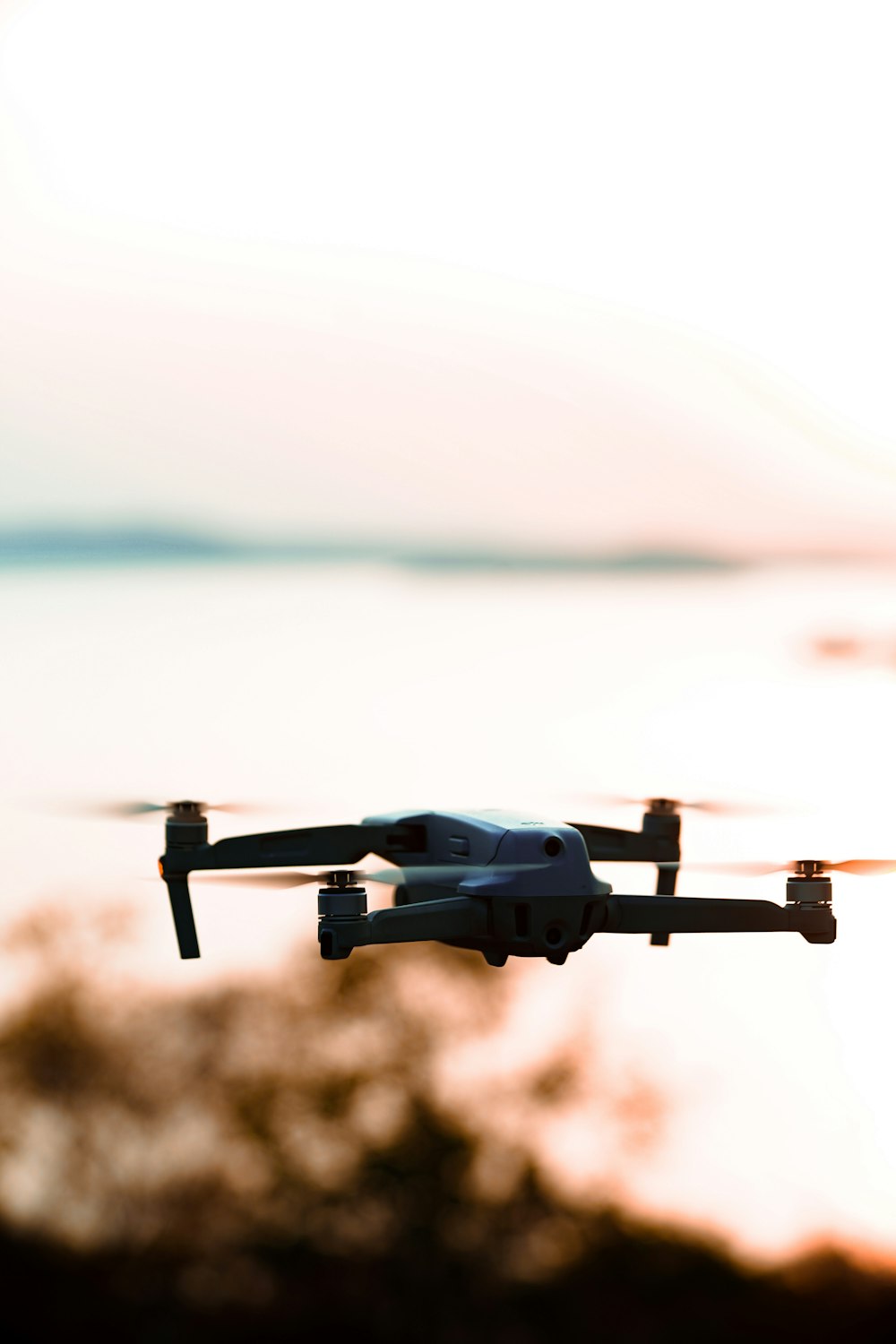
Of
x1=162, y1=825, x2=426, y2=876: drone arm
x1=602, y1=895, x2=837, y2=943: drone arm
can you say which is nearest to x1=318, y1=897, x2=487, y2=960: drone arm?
x1=602, y1=895, x2=837, y2=943: drone arm

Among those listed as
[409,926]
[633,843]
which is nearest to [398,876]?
[409,926]

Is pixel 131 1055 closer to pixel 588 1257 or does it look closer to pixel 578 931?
pixel 588 1257

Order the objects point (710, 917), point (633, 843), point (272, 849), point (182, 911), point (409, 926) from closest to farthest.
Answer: point (409, 926) → point (710, 917) → point (272, 849) → point (182, 911) → point (633, 843)

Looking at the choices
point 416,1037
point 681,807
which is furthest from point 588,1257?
point 681,807

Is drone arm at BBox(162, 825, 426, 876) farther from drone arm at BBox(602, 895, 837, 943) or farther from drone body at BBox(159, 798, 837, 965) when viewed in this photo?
drone arm at BBox(602, 895, 837, 943)

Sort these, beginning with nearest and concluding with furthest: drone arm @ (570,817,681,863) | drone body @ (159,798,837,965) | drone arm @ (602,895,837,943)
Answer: drone body @ (159,798,837,965), drone arm @ (602,895,837,943), drone arm @ (570,817,681,863)

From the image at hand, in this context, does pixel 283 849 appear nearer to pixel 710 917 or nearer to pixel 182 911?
pixel 182 911

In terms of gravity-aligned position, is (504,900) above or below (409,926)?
above

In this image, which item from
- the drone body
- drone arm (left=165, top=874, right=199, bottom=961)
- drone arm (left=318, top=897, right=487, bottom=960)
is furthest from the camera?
drone arm (left=165, top=874, right=199, bottom=961)

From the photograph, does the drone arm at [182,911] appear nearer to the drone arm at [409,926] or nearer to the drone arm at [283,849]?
the drone arm at [283,849]
